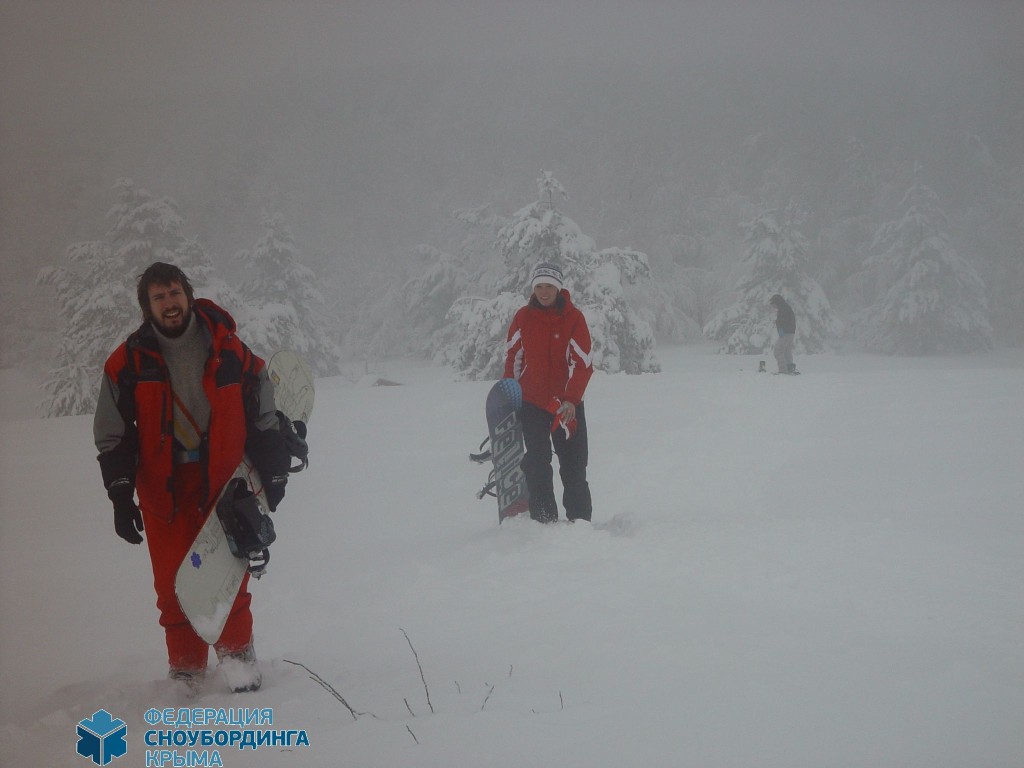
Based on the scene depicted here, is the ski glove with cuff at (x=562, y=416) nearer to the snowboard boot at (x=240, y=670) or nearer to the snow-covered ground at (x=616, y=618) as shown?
the snow-covered ground at (x=616, y=618)

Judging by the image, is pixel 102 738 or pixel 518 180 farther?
pixel 518 180

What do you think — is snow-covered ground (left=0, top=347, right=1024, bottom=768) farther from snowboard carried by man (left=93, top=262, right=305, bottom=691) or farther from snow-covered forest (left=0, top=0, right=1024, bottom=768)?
snowboard carried by man (left=93, top=262, right=305, bottom=691)

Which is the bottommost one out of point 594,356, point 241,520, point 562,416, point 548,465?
point 548,465

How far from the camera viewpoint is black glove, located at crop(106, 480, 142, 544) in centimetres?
248

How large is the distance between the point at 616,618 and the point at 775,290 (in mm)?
26796

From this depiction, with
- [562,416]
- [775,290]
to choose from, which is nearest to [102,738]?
[562,416]

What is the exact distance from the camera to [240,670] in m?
2.49

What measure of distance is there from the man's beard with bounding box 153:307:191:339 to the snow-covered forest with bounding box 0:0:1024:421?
14.4 m

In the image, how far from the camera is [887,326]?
28.0m

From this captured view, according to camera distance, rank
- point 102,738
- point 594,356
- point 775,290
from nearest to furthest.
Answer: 1. point 102,738
2. point 594,356
3. point 775,290

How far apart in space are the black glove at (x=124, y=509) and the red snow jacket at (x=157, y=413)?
37 millimetres

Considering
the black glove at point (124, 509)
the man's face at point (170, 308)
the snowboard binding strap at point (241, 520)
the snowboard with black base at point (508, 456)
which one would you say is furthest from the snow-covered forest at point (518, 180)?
the snowboard binding strap at point (241, 520)

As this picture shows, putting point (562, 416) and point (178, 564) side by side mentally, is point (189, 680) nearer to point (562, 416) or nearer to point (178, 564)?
point (178, 564)

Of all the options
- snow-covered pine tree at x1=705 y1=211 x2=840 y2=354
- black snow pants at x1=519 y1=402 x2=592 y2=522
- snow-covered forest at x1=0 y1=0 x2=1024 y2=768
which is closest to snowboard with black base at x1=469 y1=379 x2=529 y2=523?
black snow pants at x1=519 y1=402 x2=592 y2=522
